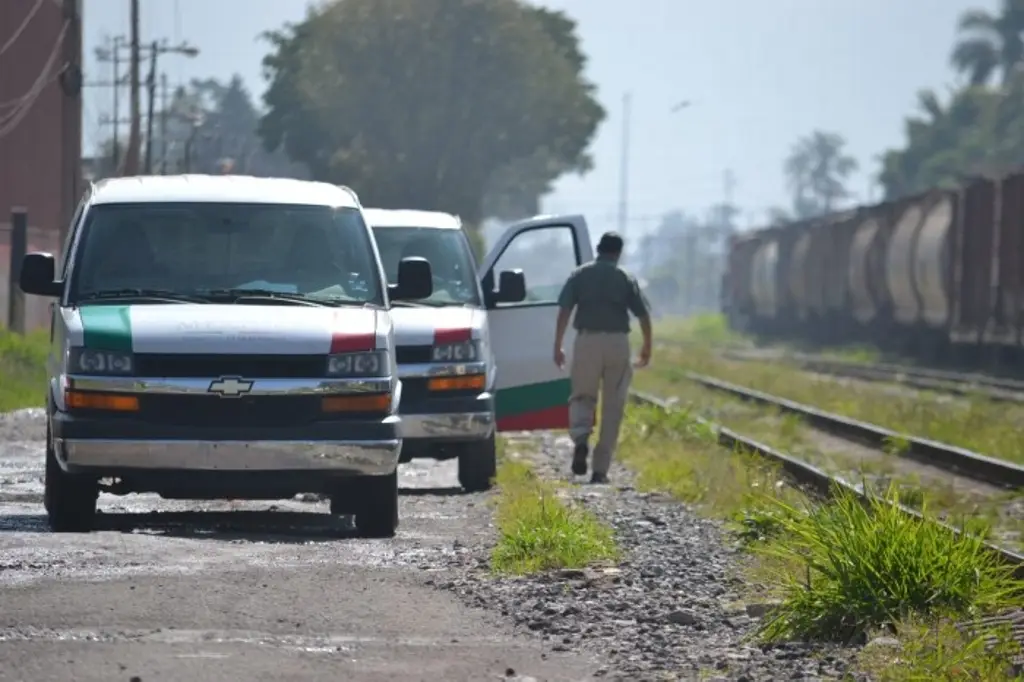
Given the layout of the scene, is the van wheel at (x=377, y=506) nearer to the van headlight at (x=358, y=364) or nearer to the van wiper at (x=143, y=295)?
the van headlight at (x=358, y=364)

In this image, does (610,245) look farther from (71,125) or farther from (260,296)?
(71,125)

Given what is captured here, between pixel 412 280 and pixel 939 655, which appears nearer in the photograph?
pixel 939 655

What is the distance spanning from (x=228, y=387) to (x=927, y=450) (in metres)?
9.89

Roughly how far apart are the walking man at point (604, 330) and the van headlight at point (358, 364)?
4.63 meters

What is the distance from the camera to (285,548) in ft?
33.0

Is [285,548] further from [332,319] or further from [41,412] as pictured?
[41,412]

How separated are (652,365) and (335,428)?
33.9 m

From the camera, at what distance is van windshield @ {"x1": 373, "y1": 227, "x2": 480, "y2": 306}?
1477 centimetres

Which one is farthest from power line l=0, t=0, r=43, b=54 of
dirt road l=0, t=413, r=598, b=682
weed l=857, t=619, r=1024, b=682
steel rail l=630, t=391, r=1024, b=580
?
weed l=857, t=619, r=1024, b=682

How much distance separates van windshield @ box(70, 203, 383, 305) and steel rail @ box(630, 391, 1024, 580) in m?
2.80

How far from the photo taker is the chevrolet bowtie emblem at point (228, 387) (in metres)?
10.0

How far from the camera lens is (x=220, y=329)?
10156 mm

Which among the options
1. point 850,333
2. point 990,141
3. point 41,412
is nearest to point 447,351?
point 41,412

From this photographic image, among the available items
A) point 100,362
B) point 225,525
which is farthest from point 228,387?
point 225,525
